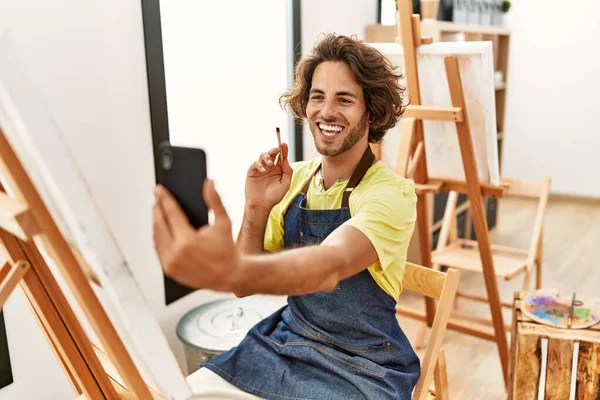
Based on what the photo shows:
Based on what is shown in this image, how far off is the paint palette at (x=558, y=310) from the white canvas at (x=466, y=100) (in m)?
0.46

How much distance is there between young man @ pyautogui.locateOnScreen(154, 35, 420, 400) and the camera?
1.19 metres

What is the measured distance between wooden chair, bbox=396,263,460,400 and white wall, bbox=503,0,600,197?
13.6 feet

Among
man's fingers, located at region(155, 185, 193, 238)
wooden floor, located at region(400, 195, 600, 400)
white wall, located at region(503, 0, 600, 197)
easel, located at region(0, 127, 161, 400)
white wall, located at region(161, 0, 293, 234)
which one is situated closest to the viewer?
man's fingers, located at region(155, 185, 193, 238)

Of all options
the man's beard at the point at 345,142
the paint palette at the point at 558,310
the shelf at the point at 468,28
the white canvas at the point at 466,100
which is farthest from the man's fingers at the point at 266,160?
the shelf at the point at 468,28

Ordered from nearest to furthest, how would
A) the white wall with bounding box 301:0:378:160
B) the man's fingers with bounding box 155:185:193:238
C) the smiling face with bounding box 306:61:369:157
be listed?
the man's fingers with bounding box 155:185:193:238, the smiling face with bounding box 306:61:369:157, the white wall with bounding box 301:0:378:160

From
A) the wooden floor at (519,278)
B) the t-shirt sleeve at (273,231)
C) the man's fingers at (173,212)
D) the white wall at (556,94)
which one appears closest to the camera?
the man's fingers at (173,212)

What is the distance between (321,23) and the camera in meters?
2.71

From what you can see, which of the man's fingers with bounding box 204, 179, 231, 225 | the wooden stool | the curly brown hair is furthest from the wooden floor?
the man's fingers with bounding box 204, 179, 231, 225

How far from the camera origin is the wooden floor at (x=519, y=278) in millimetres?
2311

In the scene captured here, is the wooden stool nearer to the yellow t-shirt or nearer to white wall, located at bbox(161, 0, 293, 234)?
the yellow t-shirt

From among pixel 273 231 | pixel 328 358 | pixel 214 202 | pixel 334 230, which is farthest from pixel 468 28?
pixel 214 202

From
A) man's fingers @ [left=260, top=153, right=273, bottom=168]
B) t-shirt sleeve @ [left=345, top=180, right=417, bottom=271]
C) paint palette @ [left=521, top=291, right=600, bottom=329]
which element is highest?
man's fingers @ [left=260, top=153, right=273, bottom=168]

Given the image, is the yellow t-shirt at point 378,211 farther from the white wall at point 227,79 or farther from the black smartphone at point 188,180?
the white wall at point 227,79

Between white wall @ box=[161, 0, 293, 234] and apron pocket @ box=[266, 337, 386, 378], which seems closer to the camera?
apron pocket @ box=[266, 337, 386, 378]
